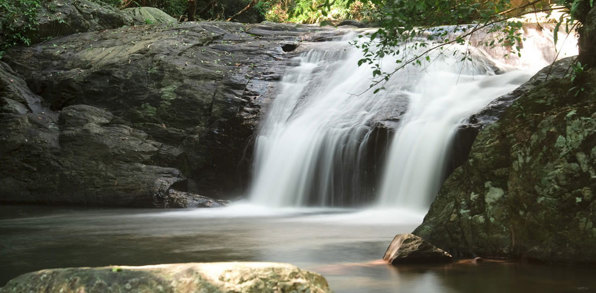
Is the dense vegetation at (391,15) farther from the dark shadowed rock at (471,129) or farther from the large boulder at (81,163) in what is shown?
the large boulder at (81,163)

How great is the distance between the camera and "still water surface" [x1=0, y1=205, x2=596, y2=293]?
4.03 meters

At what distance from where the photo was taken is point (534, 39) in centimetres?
1314

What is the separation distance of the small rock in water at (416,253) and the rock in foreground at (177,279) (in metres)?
1.83

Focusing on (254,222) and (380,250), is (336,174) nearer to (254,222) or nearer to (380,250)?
(254,222)

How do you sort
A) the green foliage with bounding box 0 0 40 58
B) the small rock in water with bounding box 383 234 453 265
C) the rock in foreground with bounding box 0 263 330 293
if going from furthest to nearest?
the green foliage with bounding box 0 0 40 58, the small rock in water with bounding box 383 234 453 265, the rock in foreground with bounding box 0 263 330 293

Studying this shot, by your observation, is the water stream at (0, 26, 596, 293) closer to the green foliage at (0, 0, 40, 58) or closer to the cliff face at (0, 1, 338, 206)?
the cliff face at (0, 1, 338, 206)

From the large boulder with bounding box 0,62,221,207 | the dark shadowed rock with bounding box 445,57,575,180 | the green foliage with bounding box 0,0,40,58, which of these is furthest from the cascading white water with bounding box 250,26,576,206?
the green foliage with bounding box 0,0,40,58

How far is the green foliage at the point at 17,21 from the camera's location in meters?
13.2

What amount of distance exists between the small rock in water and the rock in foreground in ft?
6.00

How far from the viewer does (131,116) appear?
11.4 meters

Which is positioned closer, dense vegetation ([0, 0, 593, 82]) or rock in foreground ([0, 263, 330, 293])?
rock in foreground ([0, 263, 330, 293])

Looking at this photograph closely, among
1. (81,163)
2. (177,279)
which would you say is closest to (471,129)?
(177,279)

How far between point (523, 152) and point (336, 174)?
4.81 m

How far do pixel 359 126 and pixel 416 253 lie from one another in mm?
5162
